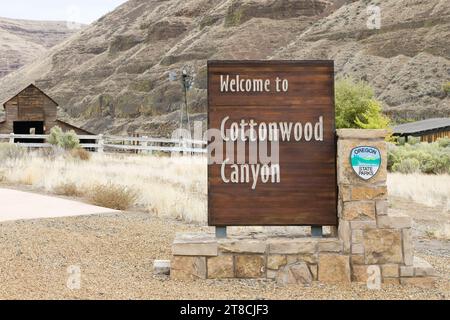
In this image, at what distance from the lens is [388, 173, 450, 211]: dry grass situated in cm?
1582

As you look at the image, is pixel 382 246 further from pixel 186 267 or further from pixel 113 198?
pixel 113 198

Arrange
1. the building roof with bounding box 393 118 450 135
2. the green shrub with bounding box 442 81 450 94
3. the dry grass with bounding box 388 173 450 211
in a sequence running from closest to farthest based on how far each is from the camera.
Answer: the dry grass with bounding box 388 173 450 211
the building roof with bounding box 393 118 450 135
the green shrub with bounding box 442 81 450 94

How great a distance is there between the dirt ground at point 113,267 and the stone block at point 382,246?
33cm

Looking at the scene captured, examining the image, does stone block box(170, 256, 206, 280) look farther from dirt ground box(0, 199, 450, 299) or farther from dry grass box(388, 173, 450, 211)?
dry grass box(388, 173, 450, 211)

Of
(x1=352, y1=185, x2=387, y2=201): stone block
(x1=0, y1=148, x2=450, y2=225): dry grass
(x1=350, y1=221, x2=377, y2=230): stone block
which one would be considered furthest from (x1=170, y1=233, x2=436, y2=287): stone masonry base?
(x1=0, y1=148, x2=450, y2=225): dry grass

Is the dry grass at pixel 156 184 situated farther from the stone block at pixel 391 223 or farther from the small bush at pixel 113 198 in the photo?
the stone block at pixel 391 223

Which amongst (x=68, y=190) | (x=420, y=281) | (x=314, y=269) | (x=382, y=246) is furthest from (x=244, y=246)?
(x=68, y=190)

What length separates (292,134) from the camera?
720cm

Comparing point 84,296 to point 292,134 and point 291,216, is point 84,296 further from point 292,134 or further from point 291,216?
point 292,134

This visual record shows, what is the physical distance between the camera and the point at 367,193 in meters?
6.93

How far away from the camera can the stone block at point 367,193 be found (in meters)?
6.92

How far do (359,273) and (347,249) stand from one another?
1.06ft

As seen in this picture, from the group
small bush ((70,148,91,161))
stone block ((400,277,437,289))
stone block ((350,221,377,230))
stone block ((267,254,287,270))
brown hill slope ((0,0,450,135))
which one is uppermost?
brown hill slope ((0,0,450,135))

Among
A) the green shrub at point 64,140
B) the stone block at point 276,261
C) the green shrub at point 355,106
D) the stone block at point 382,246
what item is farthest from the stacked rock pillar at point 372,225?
the green shrub at point 355,106
